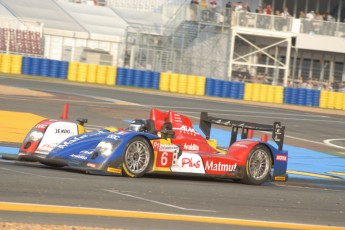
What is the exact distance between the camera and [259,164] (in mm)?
12930

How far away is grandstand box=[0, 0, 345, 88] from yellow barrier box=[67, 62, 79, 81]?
3.00 metres

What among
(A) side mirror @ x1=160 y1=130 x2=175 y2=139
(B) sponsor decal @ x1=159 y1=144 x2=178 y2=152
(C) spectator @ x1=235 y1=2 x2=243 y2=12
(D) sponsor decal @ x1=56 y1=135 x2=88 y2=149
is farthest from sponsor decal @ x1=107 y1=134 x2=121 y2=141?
(C) spectator @ x1=235 y1=2 x2=243 y2=12

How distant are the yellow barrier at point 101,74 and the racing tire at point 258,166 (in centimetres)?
2841

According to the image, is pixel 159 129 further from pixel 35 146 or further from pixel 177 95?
pixel 177 95

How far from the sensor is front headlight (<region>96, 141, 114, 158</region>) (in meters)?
11.1

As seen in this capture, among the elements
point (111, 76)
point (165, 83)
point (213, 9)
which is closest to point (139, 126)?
point (165, 83)

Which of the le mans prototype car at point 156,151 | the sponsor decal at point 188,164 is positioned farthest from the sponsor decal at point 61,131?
the sponsor decal at point 188,164

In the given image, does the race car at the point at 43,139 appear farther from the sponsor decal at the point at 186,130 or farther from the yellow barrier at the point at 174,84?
the yellow barrier at the point at 174,84

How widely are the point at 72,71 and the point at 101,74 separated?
4.51 feet

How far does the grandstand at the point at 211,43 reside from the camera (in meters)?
44.3

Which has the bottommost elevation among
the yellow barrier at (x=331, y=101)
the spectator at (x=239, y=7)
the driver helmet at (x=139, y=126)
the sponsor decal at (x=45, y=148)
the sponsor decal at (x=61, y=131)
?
the sponsor decal at (x=45, y=148)

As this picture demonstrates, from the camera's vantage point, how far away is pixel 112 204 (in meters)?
8.84

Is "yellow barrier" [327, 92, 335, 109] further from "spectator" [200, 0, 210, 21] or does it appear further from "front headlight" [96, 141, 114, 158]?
"front headlight" [96, 141, 114, 158]

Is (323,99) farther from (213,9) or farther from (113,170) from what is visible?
(113,170)
